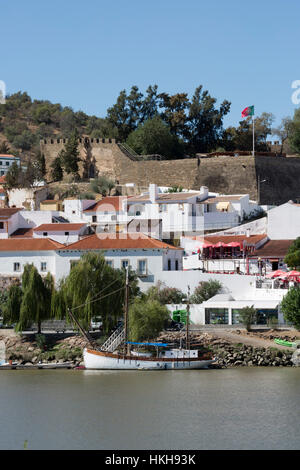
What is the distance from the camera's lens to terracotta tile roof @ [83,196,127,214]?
62.8 metres

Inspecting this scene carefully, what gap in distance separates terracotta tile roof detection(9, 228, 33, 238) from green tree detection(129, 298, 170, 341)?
57.7ft

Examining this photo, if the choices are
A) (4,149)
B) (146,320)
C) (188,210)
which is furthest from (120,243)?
(4,149)

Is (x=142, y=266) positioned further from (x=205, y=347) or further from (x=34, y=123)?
(x=34, y=123)

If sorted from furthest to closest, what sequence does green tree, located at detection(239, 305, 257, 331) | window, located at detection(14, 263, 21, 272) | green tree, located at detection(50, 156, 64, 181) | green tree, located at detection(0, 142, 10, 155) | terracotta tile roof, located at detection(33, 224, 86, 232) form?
green tree, located at detection(0, 142, 10, 155), green tree, located at detection(50, 156, 64, 181), terracotta tile roof, located at detection(33, 224, 86, 232), window, located at detection(14, 263, 21, 272), green tree, located at detection(239, 305, 257, 331)

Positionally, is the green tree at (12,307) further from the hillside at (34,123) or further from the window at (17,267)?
the hillside at (34,123)

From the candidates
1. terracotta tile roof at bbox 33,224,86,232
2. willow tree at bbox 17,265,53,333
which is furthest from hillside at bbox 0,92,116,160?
willow tree at bbox 17,265,53,333

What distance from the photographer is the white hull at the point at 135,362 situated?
123ft

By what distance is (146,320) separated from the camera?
40344 millimetres

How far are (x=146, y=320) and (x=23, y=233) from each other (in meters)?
20.0

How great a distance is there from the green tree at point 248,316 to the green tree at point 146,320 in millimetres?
3813

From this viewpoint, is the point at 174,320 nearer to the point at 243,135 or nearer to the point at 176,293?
the point at 176,293

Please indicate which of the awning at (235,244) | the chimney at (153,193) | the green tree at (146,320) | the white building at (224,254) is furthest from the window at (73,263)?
the chimney at (153,193)

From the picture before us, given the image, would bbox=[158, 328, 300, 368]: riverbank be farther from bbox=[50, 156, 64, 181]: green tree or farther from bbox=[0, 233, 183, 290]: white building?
bbox=[50, 156, 64, 181]: green tree

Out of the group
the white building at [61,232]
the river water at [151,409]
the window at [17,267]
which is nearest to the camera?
the river water at [151,409]
